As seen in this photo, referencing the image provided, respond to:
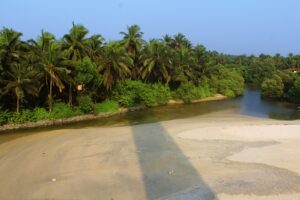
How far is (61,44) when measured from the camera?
36.3m

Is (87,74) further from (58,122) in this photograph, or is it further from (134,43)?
(134,43)

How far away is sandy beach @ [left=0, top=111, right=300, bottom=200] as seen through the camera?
42.7 feet

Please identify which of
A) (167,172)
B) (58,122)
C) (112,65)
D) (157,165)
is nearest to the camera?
(167,172)

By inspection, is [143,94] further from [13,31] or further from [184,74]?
[13,31]

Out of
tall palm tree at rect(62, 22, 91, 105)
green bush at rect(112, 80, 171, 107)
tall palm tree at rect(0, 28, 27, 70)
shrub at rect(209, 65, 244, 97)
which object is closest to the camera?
tall palm tree at rect(0, 28, 27, 70)

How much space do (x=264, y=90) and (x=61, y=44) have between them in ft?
135

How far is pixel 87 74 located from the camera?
36.0 meters

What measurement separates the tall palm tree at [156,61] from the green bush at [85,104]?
12.6m

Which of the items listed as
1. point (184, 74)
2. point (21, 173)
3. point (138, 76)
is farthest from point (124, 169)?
point (184, 74)

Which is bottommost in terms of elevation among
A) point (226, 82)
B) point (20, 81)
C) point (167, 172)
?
point (167, 172)

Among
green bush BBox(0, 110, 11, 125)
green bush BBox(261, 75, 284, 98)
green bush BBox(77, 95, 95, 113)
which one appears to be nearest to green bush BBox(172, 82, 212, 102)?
green bush BBox(261, 75, 284, 98)

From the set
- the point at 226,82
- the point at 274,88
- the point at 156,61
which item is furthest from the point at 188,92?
the point at 274,88

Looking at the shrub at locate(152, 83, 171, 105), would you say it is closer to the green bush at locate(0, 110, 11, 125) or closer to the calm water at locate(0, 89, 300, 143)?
the calm water at locate(0, 89, 300, 143)

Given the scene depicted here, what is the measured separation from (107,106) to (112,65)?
496 centimetres
